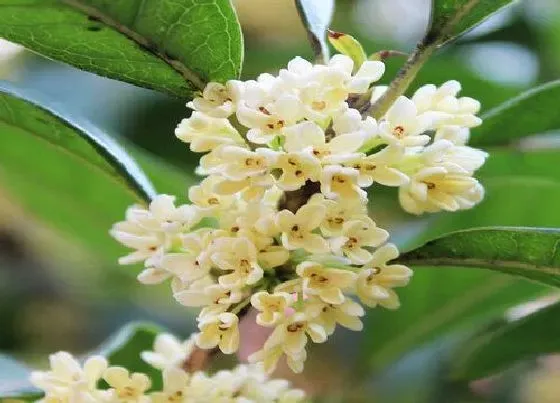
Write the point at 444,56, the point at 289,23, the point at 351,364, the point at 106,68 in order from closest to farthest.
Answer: the point at 106,68, the point at 351,364, the point at 444,56, the point at 289,23

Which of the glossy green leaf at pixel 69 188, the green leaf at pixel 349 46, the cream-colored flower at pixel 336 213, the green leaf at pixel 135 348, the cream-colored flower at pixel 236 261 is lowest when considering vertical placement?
the cream-colored flower at pixel 236 261

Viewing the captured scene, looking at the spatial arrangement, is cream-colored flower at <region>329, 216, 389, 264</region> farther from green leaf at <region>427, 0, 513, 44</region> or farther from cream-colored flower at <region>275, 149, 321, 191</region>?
green leaf at <region>427, 0, 513, 44</region>

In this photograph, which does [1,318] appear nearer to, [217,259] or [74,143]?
[74,143]

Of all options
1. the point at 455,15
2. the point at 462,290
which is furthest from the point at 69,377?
the point at 462,290

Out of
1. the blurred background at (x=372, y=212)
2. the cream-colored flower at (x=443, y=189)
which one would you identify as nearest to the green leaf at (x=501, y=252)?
the cream-colored flower at (x=443, y=189)

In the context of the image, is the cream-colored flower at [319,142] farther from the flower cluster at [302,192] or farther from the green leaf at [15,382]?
the green leaf at [15,382]

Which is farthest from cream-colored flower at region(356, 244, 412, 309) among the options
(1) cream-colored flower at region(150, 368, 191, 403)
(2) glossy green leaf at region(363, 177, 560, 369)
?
(2) glossy green leaf at region(363, 177, 560, 369)

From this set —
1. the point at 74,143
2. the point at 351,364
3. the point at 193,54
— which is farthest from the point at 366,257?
the point at 351,364
